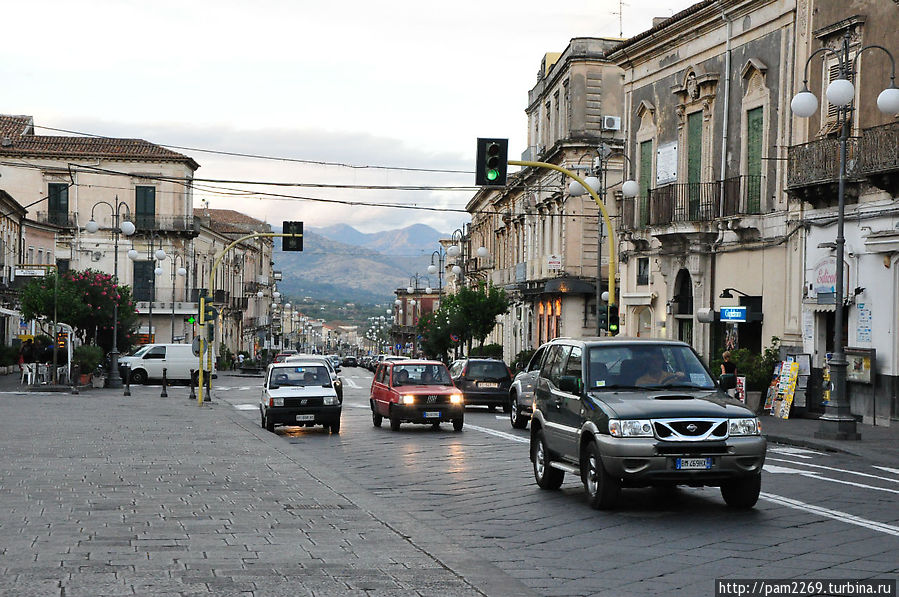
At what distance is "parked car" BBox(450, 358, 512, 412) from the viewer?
32.7 metres

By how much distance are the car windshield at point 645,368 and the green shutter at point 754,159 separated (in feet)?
63.7

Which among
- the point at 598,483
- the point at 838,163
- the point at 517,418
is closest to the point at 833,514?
the point at 598,483

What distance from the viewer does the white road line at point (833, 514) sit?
1080 cm

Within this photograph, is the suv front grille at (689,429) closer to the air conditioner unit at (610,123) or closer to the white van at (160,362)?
the air conditioner unit at (610,123)

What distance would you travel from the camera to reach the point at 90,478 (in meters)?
14.6

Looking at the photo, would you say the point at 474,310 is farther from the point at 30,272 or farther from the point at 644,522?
the point at 644,522

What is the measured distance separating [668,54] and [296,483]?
26.2m

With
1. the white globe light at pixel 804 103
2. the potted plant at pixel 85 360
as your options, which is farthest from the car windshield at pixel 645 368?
the potted plant at pixel 85 360

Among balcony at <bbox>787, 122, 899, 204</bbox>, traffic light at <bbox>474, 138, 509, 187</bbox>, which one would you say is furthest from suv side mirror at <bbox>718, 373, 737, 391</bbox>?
balcony at <bbox>787, 122, 899, 204</bbox>

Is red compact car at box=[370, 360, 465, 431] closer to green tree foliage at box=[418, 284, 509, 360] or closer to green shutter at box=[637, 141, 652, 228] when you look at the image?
green shutter at box=[637, 141, 652, 228]

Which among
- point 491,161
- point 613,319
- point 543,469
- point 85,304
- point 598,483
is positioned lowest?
point 543,469

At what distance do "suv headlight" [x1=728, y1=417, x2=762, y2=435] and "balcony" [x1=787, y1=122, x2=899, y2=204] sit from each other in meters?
14.4

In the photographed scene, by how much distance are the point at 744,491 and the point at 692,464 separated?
90 cm

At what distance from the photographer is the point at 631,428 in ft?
38.2
